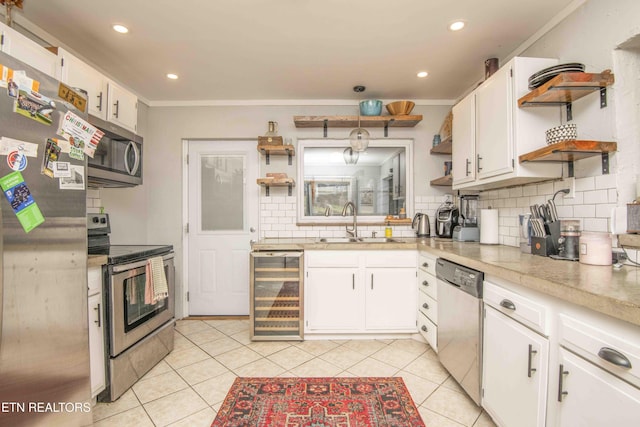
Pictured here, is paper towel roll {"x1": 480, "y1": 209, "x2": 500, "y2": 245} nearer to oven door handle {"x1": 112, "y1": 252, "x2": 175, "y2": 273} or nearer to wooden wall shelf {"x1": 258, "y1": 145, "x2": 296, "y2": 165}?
wooden wall shelf {"x1": 258, "y1": 145, "x2": 296, "y2": 165}

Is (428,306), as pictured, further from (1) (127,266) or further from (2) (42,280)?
(2) (42,280)

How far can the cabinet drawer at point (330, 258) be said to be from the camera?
260cm

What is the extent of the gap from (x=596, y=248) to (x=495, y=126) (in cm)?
102

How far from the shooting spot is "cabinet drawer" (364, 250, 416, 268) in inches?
102

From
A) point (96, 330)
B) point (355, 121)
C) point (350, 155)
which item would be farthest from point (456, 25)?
point (96, 330)

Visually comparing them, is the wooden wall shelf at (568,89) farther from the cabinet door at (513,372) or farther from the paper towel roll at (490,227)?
the cabinet door at (513,372)

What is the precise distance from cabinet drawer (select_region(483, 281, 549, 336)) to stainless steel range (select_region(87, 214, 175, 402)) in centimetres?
227

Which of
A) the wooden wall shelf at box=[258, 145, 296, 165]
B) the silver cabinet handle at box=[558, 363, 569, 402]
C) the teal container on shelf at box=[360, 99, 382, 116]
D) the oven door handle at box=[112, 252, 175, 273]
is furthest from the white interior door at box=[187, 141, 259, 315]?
the silver cabinet handle at box=[558, 363, 569, 402]

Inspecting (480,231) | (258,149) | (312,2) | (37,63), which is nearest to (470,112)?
(480,231)

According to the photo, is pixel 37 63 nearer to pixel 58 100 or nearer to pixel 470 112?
pixel 58 100

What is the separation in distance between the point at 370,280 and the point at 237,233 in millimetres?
1681

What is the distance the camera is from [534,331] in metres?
1.22

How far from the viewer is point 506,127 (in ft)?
6.23

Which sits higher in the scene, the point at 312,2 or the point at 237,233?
the point at 312,2
